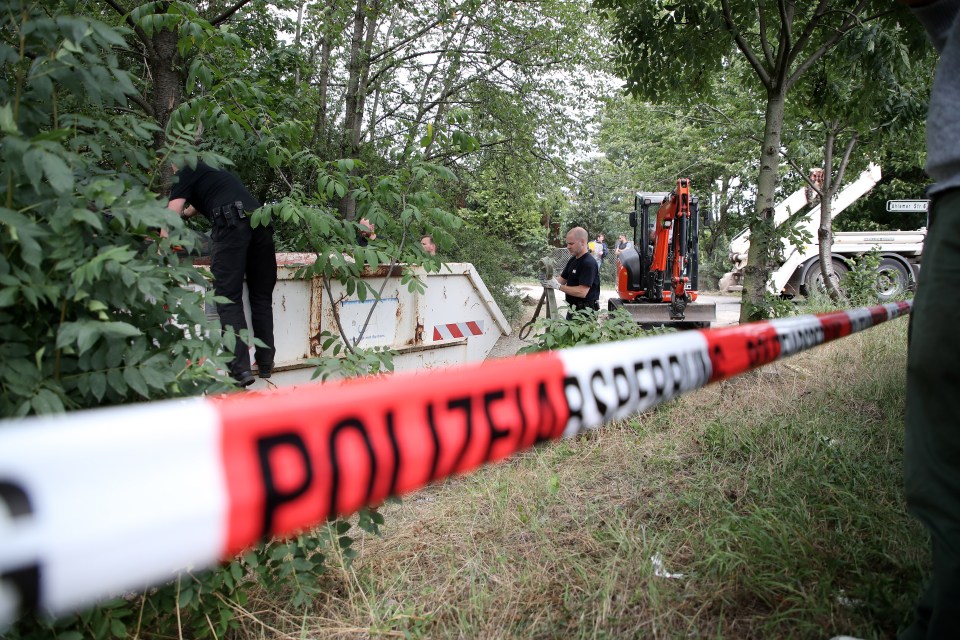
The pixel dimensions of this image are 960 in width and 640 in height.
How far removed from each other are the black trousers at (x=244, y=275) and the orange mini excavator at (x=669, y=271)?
21.9 ft

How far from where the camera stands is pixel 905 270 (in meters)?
13.3

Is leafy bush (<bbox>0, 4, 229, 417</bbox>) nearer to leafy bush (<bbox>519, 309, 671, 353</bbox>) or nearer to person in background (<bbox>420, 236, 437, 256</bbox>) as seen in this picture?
person in background (<bbox>420, 236, 437, 256</bbox>)

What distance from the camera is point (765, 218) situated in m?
5.30

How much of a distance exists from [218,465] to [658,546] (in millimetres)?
1892

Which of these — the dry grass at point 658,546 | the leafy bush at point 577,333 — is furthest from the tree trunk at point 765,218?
the dry grass at point 658,546

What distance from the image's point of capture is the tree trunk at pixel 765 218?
5270 millimetres

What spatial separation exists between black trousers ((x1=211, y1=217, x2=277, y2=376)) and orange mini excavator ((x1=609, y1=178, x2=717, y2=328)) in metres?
6.69

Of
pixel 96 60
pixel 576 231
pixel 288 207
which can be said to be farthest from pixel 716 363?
pixel 576 231

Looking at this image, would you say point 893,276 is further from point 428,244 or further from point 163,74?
point 163,74

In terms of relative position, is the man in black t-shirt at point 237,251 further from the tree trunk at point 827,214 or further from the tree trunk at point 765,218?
the tree trunk at point 827,214

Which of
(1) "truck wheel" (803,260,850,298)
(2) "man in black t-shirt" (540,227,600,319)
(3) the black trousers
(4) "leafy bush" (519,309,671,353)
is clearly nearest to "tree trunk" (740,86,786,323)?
(4) "leafy bush" (519,309,671,353)

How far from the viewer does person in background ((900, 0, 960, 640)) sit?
118 centimetres

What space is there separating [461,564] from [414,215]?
2187 mm

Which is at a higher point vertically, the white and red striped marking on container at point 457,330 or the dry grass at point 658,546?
the white and red striped marking on container at point 457,330
